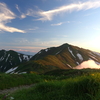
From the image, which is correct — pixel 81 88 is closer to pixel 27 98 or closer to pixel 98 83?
pixel 98 83

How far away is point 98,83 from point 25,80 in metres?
13.2

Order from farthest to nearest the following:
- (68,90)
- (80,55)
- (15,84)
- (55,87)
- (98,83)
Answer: (80,55) < (15,84) < (55,87) < (68,90) < (98,83)

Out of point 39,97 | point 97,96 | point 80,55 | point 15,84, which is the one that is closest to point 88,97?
point 97,96

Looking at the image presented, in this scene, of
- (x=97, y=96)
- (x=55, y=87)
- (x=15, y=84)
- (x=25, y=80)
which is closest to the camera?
(x=97, y=96)

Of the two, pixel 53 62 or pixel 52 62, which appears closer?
pixel 52 62

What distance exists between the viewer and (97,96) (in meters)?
7.02

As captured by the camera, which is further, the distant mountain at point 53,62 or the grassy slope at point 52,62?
the grassy slope at point 52,62

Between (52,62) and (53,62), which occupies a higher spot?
(52,62)

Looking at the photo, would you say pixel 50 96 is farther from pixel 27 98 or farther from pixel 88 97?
pixel 88 97

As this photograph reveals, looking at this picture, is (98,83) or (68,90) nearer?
(98,83)

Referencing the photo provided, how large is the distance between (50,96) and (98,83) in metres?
3.03

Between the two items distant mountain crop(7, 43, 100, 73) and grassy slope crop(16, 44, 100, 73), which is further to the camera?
grassy slope crop(16, 44, 100, 73)

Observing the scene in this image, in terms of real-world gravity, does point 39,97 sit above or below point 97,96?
below

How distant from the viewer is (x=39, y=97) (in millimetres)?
8461
